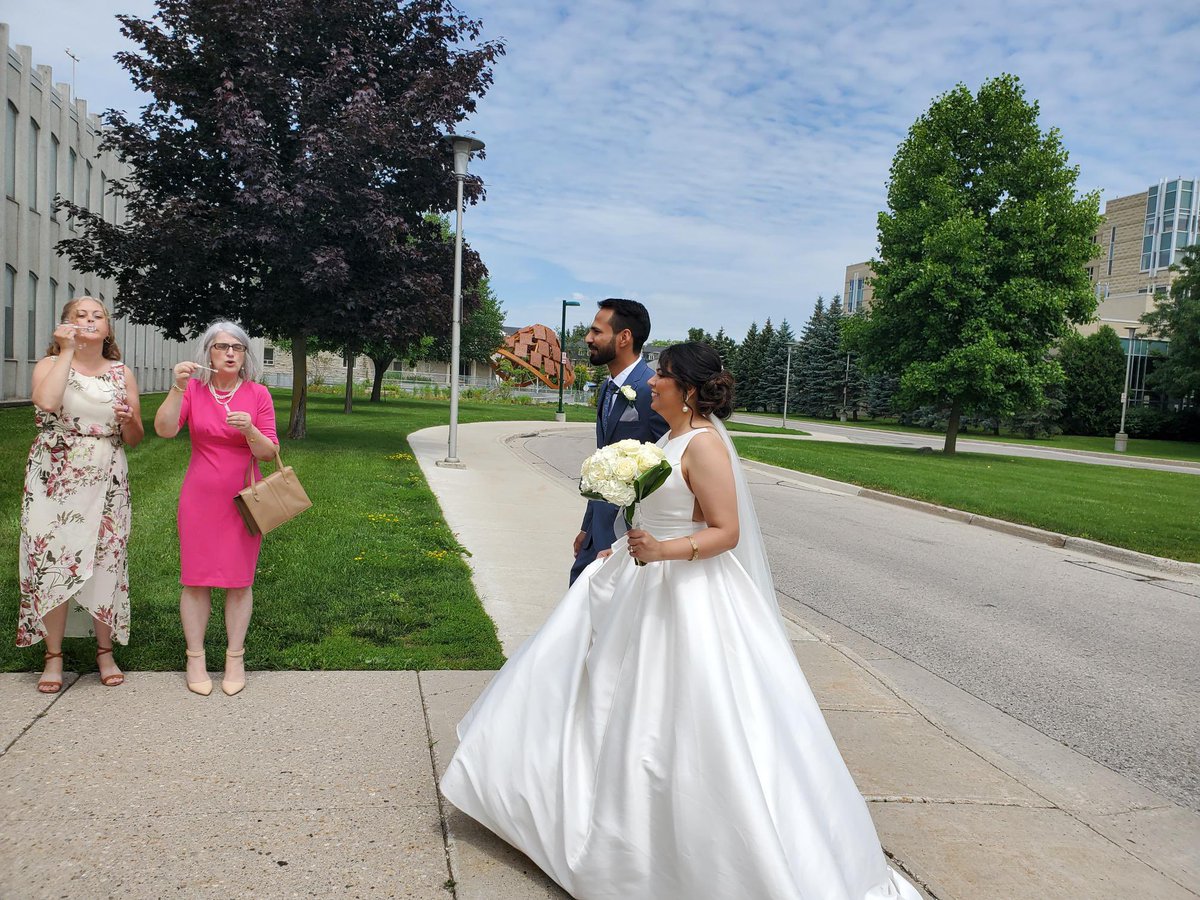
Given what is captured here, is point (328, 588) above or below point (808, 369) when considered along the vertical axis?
below

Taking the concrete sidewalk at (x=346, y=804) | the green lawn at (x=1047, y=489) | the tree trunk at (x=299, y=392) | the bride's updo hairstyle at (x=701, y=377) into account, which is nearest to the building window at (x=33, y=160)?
the tree trunk at (x=299, y=392)

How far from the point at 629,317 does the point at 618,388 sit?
34 cm

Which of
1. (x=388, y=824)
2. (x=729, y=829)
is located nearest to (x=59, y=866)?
(x=388, y=824)

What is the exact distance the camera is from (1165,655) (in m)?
6.93

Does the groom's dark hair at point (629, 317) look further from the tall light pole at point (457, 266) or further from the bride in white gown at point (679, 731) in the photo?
the tall light pole at point (457, 266)

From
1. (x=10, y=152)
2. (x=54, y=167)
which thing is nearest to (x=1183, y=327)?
(x=54, y=167)

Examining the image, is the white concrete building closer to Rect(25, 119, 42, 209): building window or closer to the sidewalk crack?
Rect(25, 119, 42, 209): building window

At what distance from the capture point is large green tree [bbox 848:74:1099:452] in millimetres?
28953

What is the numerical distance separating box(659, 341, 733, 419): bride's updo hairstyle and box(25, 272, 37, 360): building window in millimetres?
28844

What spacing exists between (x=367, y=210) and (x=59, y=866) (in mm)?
15839

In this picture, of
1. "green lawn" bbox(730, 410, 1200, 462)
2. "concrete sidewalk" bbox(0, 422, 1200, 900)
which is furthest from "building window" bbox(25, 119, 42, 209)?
"green lawn" bbox(730, 410, 1200, 462)

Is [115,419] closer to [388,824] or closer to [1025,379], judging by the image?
[388,824]

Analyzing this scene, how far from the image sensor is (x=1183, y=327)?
160 ft

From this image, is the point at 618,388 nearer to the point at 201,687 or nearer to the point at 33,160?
the point at 201,687
